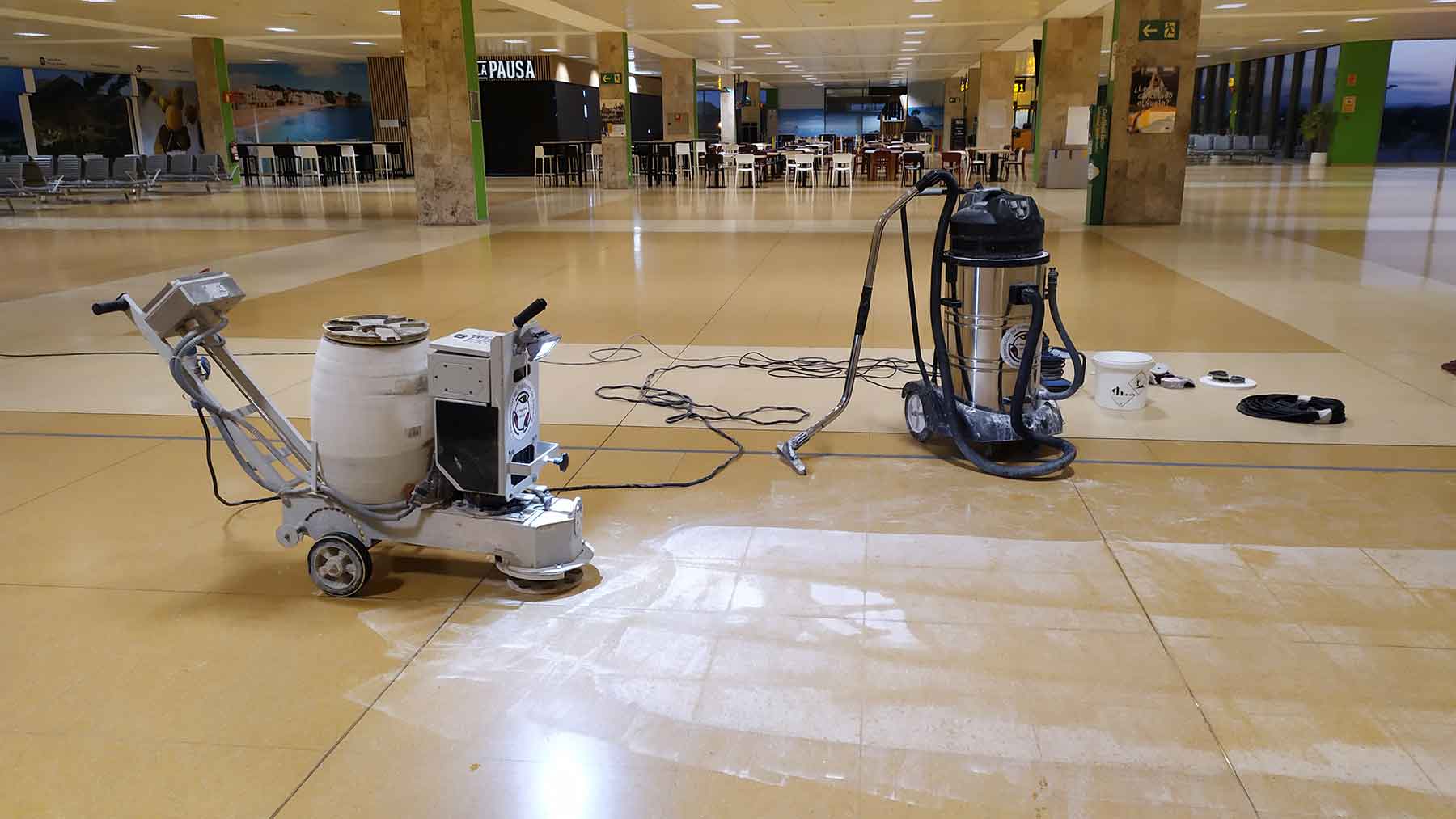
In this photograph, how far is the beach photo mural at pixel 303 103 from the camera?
3089 centimetres

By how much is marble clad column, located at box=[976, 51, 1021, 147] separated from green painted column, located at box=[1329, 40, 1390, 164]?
8.44 metres

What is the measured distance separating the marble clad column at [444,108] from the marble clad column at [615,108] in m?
7.04

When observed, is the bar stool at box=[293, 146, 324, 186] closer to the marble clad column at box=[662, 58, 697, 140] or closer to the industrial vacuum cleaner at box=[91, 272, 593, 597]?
the marble clad column at box=[662, 58, 697, 140]

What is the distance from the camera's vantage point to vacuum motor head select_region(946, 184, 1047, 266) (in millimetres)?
3711

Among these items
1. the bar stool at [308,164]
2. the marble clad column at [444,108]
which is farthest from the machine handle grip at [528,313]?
the bar stool at [308,164]

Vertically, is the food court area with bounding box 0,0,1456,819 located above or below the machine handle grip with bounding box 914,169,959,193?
below

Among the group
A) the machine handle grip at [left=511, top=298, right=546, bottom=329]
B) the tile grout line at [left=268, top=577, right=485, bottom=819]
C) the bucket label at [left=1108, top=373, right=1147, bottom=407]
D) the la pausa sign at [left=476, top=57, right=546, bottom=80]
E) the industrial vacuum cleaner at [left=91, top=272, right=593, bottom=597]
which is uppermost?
the la pausa sign at [left=476, top=57, right=546, bottom=80]

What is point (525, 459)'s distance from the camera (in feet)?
9.32

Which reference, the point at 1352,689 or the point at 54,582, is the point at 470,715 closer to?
the point at 54,582

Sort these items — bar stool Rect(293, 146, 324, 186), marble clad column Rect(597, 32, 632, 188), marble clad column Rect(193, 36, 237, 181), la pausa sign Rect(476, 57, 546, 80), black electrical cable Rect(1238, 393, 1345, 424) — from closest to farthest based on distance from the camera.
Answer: black electrical cable Rect(1238, 393, 1345, 424)
marble clad column Rect(597, 32, 632, 188)
marble clad column Rect(193, 36, 237, 181)
bar stool Rect(293, 146, 324, 186)
la pausa sign Rect(476, 57, 546, 80)

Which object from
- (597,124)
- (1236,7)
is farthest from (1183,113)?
(597,124)

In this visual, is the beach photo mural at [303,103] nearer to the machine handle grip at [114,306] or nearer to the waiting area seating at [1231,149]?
the waiting area seating at [1231,149]

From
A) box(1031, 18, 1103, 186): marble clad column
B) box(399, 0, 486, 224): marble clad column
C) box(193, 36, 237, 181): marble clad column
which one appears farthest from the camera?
box(193, 36, 237, 181): marble clad column

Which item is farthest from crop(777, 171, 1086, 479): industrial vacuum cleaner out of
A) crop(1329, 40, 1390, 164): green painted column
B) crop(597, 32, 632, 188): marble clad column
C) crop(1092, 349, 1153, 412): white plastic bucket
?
crop(1329, 40, 1390, 164): green painted column
